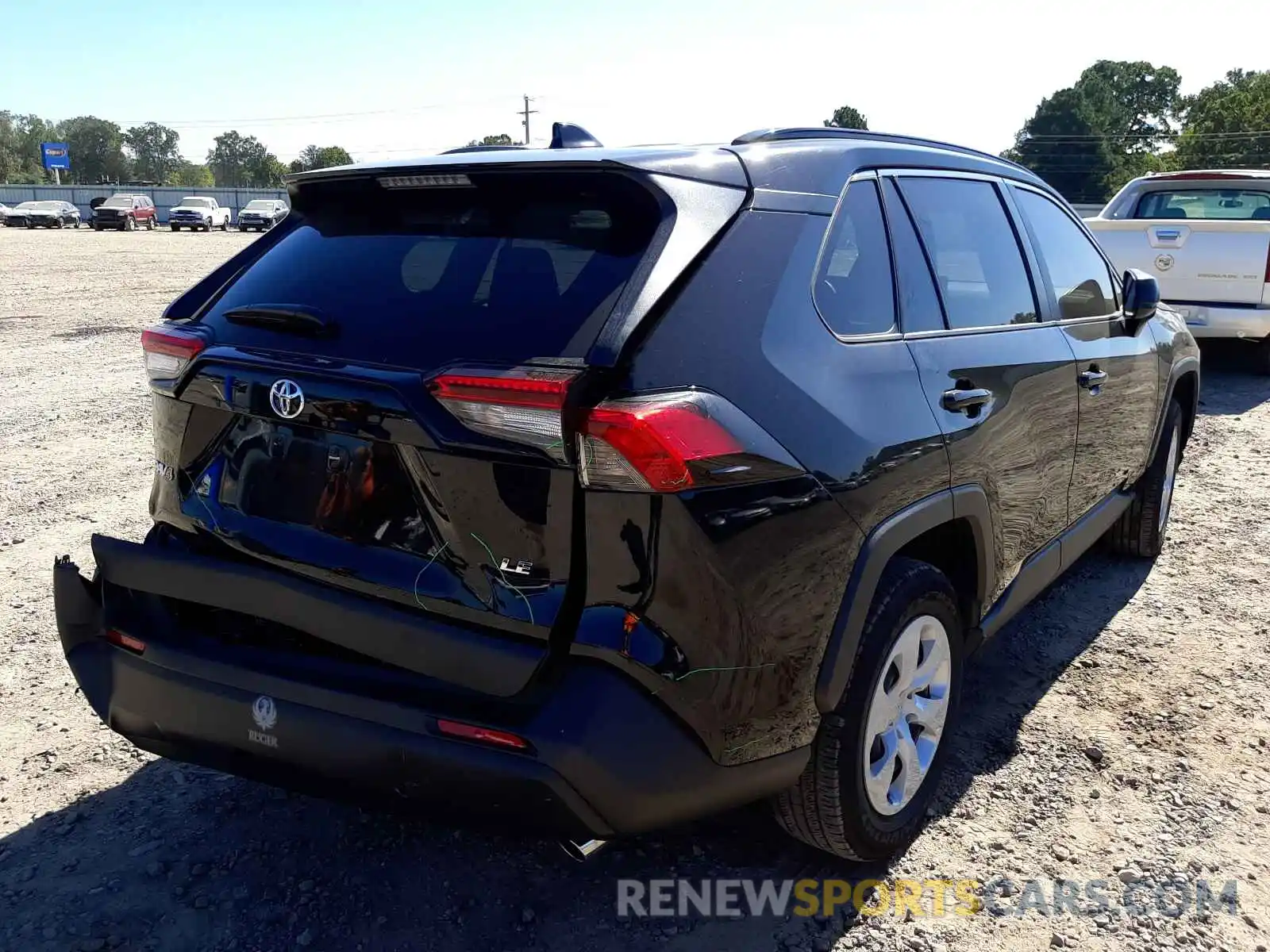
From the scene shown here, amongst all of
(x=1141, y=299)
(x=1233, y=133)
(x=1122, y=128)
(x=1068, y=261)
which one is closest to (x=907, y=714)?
(x=1068, y=261)

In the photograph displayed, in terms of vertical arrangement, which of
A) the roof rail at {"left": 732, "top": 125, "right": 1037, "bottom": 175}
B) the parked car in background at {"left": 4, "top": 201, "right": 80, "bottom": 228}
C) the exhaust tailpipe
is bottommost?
the exhaust tailpipe

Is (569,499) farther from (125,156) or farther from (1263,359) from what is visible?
(125,156)

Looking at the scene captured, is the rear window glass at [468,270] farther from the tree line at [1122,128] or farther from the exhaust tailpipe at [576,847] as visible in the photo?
the tree line at [1122,128]

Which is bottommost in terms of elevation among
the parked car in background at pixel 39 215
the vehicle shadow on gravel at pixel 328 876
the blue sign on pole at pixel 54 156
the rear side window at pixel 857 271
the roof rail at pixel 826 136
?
the vehicle shadow on gravel at pixel 328 876

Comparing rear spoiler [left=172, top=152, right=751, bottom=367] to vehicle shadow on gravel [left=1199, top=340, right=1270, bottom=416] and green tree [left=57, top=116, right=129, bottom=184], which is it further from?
green tree [left=57, top=116, right=129, bottom=184]

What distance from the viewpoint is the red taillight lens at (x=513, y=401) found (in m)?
1.98

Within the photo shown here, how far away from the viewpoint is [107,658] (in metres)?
2.51

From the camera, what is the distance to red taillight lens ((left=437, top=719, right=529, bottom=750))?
6.56 ft

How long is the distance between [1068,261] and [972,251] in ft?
Answer: 2.89

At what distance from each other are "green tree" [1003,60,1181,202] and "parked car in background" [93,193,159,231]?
259ft

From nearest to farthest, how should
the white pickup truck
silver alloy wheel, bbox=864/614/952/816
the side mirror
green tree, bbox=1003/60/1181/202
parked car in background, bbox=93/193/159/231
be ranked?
silver alloy wheel, bbox=864/614/952/816 < the side mirror < the white pickup truck < parked car in background, bbox=93/193/159/231 < green tree, bbox=1003/60/1181/202

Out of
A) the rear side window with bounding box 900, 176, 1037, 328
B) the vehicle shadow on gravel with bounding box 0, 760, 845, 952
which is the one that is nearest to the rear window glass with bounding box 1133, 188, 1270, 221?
the rear side window with bounding box 900, 176, 1037, 328

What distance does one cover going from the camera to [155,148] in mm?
153375

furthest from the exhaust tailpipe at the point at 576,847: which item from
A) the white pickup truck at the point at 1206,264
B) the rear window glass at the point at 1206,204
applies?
the rear window glass at the point at 1206,204
